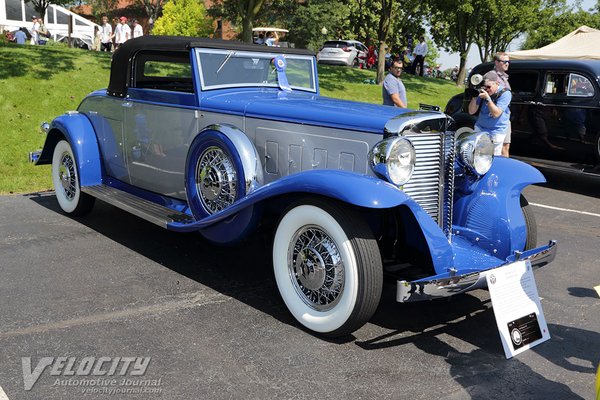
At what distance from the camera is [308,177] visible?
137 inches

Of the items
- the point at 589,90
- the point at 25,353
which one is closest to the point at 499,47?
the point at 589,90

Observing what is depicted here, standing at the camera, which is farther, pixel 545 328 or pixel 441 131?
pixel 441 131

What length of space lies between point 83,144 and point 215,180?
203 cm

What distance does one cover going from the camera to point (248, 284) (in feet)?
14.4

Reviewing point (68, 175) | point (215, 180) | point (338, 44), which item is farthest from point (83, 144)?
point (338, 44)

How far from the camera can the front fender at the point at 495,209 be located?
12.9 feet

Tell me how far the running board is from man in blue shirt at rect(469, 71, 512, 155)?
3.76 m

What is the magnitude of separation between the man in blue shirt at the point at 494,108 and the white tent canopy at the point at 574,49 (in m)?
9.86

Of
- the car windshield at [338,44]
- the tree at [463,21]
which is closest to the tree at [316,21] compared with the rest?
the car windshield at [338,44]

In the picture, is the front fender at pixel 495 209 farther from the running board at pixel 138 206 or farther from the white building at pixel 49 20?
the white building at pixel 49 20

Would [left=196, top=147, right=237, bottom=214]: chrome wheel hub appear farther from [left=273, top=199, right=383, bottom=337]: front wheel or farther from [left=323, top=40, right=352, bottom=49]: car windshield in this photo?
[left=323, top=40, right=352, bottom=49]: car windshield

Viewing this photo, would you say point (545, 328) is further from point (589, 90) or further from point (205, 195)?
point (589, 90)

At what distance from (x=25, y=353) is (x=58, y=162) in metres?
3.33

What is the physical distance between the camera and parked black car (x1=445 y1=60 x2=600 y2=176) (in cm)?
820
